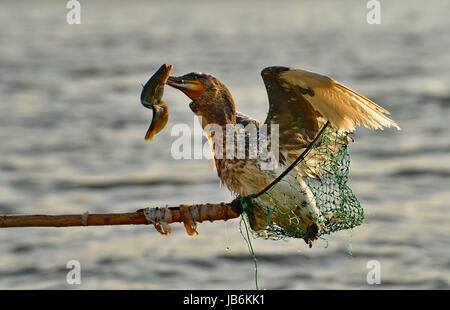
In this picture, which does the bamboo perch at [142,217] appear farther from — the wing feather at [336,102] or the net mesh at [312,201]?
the wing feather at [336,102]

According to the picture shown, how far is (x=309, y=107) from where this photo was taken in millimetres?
5445

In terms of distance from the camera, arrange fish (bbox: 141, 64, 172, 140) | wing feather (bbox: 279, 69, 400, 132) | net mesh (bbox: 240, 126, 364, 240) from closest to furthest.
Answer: fish (bbox: 141, 64, 172, 140) → wing feather (bbox: 279, 69, 400, 132) → net mesh (bbox: 240, 126, 364, 240)

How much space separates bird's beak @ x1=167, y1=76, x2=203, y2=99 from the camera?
5.25 metres

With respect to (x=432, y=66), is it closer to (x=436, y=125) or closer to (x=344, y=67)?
(x=344, y=67)

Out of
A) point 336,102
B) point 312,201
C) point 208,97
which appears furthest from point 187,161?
point 336,102

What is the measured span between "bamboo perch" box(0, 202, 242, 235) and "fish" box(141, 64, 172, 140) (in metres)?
0.61

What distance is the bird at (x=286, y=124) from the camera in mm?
5234

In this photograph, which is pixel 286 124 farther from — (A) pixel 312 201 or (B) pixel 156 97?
(B) pixel 156 97

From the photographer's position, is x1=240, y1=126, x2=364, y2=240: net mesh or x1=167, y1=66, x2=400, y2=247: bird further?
x1=240, y1=126, x2=364, y2=240: net mesh

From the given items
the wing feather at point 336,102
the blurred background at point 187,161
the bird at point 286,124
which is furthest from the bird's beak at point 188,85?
the blurred background at point 187,161

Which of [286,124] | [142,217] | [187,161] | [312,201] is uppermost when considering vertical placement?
[187,161]

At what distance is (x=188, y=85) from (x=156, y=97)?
35 cm

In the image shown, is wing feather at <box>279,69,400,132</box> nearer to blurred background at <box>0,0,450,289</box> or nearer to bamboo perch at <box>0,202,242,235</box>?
bamboo perch at <box>0,202,242,235</box>

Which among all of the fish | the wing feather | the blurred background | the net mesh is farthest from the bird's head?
the blurred background
